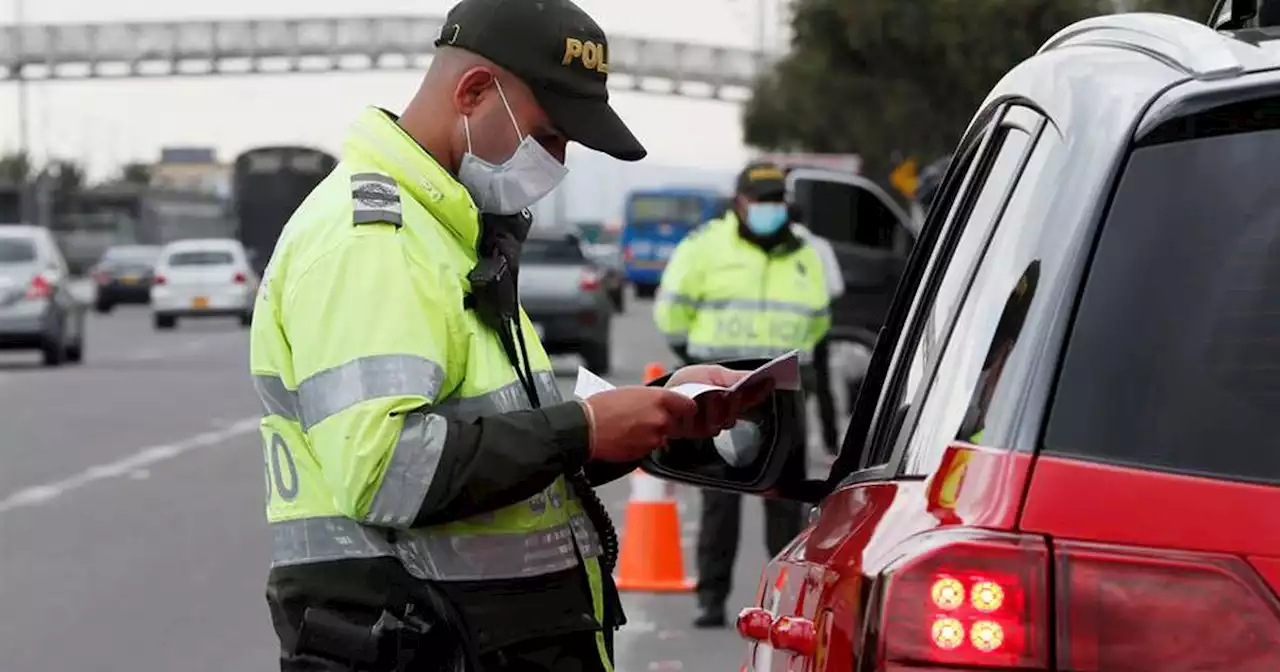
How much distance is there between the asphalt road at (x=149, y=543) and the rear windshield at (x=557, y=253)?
11.0 ft

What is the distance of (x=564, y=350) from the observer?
Answer: 91.3 feet

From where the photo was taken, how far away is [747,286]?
1066 cm

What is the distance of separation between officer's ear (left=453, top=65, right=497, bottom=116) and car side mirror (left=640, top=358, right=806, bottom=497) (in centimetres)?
63

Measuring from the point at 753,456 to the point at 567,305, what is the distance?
2341 cm

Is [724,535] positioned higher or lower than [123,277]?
higher

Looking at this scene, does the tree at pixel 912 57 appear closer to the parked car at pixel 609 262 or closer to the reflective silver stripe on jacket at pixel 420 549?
the parked car at pixel 609 262

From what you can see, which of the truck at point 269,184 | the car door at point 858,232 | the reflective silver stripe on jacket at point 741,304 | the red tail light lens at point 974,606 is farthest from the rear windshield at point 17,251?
the truck at point 269,184

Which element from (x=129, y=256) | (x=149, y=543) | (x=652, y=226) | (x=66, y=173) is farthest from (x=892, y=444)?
(x=66, y=173)

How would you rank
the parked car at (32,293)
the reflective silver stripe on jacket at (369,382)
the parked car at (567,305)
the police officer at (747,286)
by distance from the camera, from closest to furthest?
the reflective silver stripe on jacket at (369,382) → the police officer at (747,286) → the parked car at (567,305) → the parked car at (32,293)

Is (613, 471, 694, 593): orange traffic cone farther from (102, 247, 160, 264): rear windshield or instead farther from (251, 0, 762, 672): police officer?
(102, 247, 160, 264): rear windshield

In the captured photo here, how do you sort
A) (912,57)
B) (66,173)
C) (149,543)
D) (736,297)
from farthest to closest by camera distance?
1. (66,173)
2. (912,57)
3. (149,543)
4. (736,297)

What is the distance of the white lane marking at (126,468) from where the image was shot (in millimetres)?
15070

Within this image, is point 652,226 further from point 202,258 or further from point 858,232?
point 858,232

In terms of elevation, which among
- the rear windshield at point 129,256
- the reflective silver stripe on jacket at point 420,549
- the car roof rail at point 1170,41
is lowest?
the rear windshield at point 129,256
